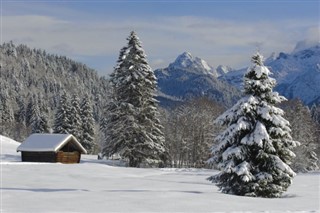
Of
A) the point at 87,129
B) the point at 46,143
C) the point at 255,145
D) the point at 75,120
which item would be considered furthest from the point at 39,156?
the point at 255,145

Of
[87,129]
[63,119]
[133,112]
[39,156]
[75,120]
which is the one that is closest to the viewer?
[133,112]

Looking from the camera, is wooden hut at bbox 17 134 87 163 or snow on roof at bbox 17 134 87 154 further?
wooden hut at bbox 17 134 87 163

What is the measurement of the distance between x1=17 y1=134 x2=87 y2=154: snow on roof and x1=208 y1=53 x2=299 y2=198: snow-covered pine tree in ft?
105

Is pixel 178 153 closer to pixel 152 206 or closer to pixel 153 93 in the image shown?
pixel 153 93

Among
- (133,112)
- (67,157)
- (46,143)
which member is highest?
(133,112)

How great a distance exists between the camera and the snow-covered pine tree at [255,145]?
69.4 feet

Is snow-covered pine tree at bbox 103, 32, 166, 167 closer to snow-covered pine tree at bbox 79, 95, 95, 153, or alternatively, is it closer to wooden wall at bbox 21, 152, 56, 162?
wooden wall at bbox 21, 152, 56, 162

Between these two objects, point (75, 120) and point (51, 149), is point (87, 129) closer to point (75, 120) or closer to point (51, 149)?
point (75, 120)

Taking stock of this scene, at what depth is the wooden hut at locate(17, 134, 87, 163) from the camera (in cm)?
5103

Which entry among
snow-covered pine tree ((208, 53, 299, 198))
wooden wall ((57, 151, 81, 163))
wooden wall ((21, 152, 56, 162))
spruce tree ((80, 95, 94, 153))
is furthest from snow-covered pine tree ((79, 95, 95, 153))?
snow-covered pine tree ((208, 53, 299, 198))

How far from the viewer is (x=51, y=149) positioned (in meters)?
50.3

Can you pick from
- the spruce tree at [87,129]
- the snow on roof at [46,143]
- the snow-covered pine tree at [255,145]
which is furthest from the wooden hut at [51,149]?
the snow-covered pine tree at [255,145]

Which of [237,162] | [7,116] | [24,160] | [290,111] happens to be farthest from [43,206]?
[7,116]

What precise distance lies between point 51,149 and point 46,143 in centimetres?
224
